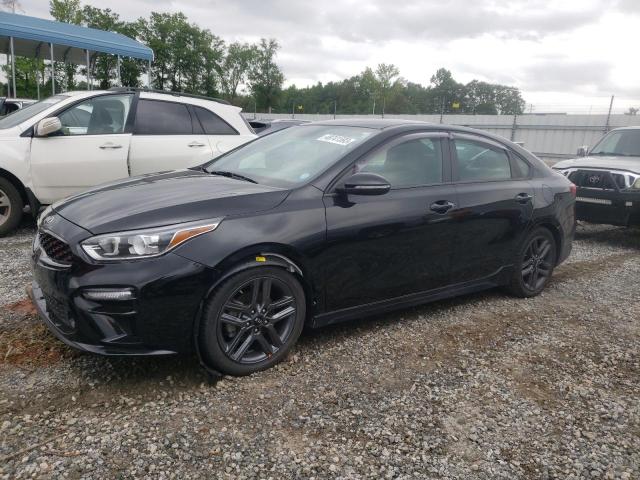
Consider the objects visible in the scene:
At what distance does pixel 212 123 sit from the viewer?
6.79 m

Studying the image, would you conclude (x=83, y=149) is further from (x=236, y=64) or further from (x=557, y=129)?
(x=236, y=64)

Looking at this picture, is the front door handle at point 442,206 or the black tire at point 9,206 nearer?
the front door handle at point 442,206

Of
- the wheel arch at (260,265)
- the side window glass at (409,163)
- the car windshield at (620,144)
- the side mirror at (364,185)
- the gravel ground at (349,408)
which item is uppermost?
the car windshield at (620,144)

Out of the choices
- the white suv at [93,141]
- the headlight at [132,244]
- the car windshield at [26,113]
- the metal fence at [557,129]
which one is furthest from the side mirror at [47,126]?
the metal fence at [557,129]

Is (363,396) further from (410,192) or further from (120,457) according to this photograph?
(410,192)

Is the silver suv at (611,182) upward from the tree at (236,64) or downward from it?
downward

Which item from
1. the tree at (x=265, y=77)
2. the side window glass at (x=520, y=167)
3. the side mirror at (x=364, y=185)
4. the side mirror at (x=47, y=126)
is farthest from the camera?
the tree at (x=265, y=77)

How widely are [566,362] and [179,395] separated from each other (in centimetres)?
258

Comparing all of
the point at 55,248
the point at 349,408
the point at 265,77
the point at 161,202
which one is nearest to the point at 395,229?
the point at 349,408

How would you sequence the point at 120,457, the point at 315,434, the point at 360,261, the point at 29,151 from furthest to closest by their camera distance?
1. the point at 29,151
2. the point at 360,261
3. the point at 315,434
4. the point at 120,457

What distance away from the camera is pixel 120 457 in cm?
228

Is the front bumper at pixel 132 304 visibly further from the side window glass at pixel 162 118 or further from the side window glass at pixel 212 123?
the side window glass at pixel 212 123

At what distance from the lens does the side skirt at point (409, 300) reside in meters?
3.37

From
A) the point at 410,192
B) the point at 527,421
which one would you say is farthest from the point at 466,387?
the point at 410,192
